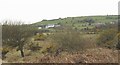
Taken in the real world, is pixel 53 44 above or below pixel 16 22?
below

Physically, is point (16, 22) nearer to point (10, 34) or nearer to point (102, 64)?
point (10, 34)

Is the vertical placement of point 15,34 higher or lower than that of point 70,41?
higher

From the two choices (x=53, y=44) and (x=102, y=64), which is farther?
(x=53, y=44)

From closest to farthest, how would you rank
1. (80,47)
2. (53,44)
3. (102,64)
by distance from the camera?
1. (102,64)
2. (80,47)
3. (53,44)

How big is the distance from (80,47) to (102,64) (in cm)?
1722

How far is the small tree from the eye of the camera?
33.9 m

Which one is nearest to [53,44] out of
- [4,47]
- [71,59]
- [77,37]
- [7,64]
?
[77,37]

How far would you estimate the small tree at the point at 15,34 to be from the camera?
33.9 m

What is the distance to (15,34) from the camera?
3394 cm

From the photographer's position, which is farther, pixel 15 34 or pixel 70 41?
pixel 15 34

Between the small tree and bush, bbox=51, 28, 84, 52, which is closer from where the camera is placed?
bush, bbox=51, 28, 84, 52

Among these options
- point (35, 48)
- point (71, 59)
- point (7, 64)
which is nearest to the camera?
point (71, 59)

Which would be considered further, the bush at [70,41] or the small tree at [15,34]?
the small tree at [15,34]

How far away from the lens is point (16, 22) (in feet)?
114
